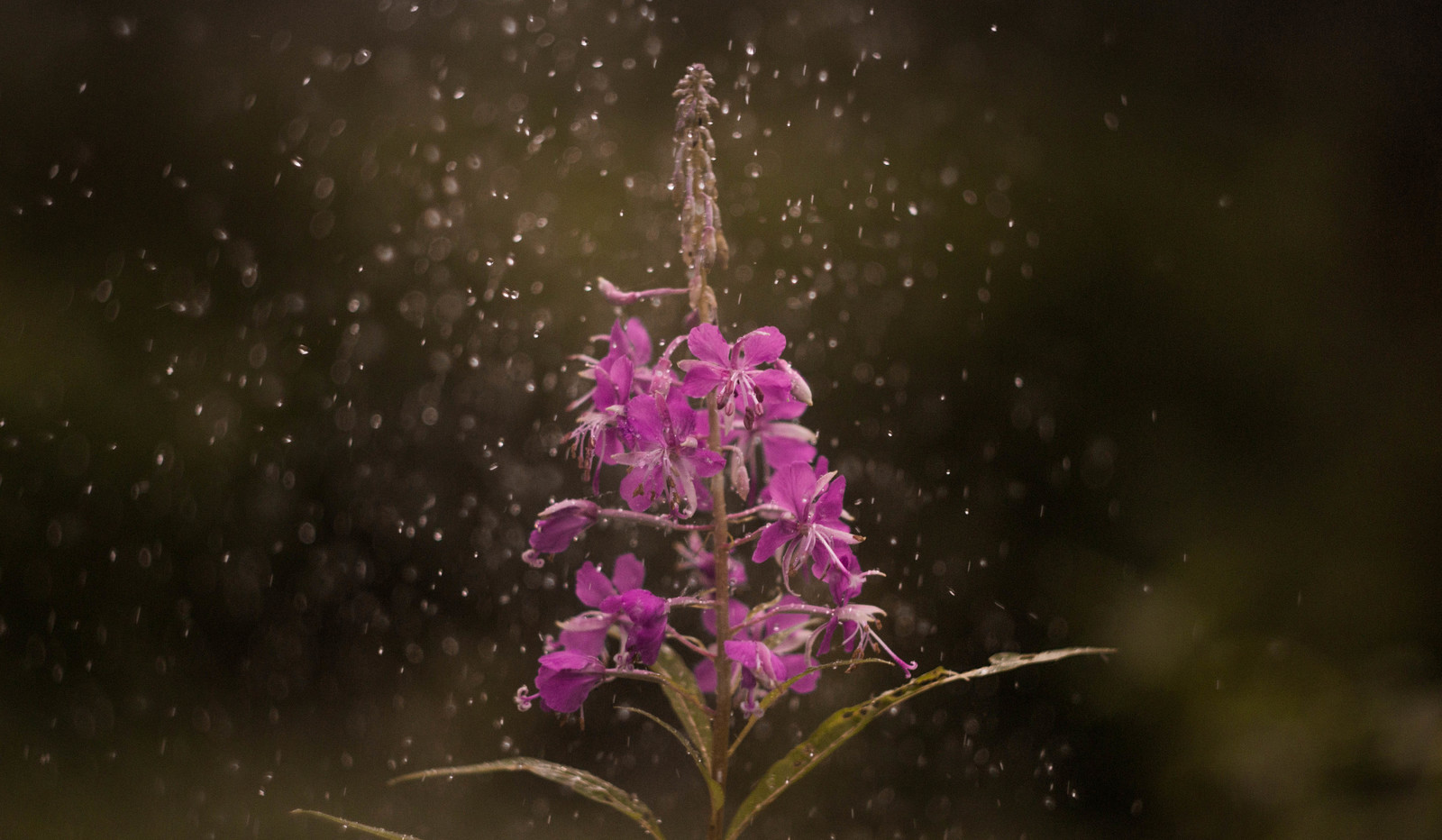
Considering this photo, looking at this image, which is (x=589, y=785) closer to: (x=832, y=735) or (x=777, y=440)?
(x=832, y=735)

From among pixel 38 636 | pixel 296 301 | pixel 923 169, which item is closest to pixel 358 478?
pixel 296 301

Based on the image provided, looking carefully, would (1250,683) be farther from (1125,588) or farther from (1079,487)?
(1079,487)

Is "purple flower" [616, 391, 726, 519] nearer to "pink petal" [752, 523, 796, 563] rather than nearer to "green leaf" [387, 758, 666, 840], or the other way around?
"pink petal" [752, 523, 796, 563]

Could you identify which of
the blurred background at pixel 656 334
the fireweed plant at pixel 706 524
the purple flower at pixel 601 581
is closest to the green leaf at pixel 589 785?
the fireweed plant at pixel 706 524

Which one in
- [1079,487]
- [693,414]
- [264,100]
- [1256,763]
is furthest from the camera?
[264,100]

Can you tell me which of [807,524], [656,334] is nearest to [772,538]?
[807,524]

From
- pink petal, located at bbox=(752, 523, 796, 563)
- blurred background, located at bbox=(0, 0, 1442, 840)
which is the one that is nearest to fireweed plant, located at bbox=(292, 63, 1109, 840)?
pink petal, located at bbox=(752, 523, 796, 563)
